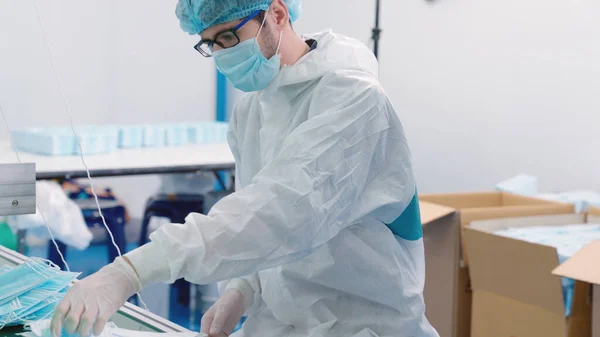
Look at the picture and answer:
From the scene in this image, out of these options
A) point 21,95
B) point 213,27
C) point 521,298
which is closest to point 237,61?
point 213,27

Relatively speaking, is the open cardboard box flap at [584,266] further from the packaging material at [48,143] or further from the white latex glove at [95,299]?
the packaging material at [48,143]

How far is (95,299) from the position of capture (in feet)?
2.82

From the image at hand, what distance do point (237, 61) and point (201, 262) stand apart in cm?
42

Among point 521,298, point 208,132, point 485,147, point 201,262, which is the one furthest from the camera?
point 208,132

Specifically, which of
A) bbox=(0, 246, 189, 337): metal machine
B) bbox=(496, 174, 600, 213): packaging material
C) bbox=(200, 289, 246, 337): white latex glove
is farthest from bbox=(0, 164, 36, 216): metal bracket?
bbox=(496, 174, 600, 213): packaging material

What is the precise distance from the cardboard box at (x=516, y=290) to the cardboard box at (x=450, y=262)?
50 millimetres

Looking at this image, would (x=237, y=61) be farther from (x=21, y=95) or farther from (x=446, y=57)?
(x=21, y=95)

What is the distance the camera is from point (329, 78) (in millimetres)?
1114

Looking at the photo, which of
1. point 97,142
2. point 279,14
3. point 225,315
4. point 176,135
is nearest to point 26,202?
point 225,315

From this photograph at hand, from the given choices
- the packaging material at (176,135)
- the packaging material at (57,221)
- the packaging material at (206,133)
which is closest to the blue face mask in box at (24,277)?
the packaging material at (57,221)

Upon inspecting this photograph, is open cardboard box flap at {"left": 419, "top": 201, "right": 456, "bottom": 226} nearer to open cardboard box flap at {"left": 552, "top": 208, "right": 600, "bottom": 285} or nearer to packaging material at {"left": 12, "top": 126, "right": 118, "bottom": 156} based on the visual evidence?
open cardboard box flap at {"left": 552, "top": 208, "right": 600, "bottom": 285}

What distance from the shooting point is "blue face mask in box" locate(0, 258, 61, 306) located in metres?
1.12

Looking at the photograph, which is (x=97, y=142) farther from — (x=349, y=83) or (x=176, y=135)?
(x=349, y=83)

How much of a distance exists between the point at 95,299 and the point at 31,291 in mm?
338
